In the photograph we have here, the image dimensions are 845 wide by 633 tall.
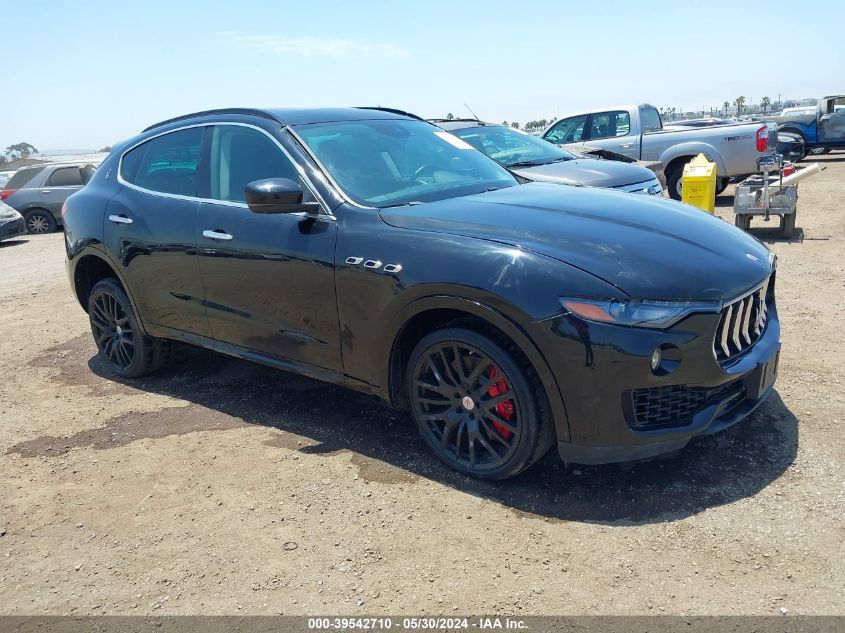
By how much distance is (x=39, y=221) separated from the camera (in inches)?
672

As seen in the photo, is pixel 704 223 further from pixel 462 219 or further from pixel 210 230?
pixel 210 230

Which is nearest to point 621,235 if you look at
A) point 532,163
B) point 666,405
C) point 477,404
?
point 666,405

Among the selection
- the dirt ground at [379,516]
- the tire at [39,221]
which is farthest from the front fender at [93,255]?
the tire at [39,221]

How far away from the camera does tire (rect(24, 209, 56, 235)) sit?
1694 centimetres

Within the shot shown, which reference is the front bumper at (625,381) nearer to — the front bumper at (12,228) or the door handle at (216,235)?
the door handle at (216,235)

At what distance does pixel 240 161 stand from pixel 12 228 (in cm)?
1318

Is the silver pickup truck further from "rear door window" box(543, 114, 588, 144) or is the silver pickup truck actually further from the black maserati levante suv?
the black maserati levante suv

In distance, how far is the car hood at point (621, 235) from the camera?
3037 millimetres

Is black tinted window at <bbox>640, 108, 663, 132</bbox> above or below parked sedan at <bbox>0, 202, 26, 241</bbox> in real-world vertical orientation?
above

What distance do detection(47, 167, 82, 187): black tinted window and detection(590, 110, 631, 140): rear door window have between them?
38.6ft

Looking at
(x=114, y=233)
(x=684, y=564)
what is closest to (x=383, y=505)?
(x=684, y=564)

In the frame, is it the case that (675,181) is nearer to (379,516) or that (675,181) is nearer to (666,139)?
(666,139)

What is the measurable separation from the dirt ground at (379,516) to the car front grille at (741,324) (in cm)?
59

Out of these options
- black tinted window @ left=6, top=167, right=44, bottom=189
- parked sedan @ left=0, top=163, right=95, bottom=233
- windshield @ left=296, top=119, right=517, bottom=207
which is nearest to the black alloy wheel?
windshield @ left=296, top=119, right=517, bottom=207
